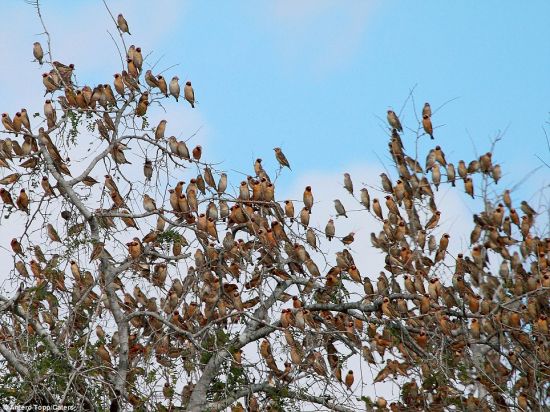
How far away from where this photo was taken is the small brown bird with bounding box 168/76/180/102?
403 inches

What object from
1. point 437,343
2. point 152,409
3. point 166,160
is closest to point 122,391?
point 152,409

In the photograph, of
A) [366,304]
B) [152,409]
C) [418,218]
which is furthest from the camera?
[418,218]

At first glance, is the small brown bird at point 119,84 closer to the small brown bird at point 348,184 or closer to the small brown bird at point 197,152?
the small brown bird at point 197,152

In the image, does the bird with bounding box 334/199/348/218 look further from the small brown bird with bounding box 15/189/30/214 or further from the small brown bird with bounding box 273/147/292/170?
the small brown bird with bounding box 15/189/30/214

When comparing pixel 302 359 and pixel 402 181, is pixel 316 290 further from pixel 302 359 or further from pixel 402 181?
pixel 402 181

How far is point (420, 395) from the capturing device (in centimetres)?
874

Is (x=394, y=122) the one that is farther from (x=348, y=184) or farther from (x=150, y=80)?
(x=150, y=80)

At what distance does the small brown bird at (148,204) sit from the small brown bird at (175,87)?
1346 millimetres

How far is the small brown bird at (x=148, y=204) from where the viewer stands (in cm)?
942

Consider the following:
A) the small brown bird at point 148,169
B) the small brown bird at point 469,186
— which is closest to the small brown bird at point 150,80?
the small brown bird at point 148,169

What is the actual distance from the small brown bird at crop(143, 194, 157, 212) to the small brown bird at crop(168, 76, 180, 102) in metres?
1.35

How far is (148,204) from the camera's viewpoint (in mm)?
9492

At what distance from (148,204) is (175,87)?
1.46 m

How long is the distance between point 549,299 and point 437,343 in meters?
1.47
